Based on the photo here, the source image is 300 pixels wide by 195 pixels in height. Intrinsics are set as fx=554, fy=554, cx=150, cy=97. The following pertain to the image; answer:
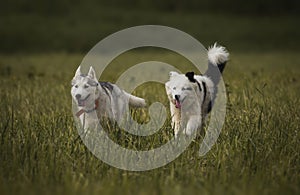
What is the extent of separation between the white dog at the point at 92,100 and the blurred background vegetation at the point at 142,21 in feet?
70.0

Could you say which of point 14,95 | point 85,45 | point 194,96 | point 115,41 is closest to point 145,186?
point 194,96

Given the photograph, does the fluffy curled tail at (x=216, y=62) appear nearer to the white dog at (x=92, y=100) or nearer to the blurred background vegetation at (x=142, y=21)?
the white dog at (x=92, y=100)

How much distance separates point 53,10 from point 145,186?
32676mm

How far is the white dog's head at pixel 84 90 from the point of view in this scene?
631 centimetres

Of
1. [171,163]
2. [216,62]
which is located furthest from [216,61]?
[171,163]

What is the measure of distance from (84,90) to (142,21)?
90.0 feet

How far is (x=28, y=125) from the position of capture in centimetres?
642

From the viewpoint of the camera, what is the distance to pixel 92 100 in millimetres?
6457

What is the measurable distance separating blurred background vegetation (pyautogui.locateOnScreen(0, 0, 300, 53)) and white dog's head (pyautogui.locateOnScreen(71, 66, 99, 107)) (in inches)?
849

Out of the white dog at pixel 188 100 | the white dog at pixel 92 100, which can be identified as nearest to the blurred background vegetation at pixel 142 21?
the white dog at pixel 92 100

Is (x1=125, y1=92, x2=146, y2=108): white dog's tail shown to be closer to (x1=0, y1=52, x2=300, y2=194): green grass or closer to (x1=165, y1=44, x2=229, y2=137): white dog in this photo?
(x1=165, y1=44, x2=229, y2=137): white dog

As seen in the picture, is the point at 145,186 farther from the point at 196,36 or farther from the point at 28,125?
the point at 196,36

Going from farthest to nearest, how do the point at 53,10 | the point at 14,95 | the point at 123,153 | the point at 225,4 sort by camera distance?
1. the point at 225,4
2. the point at 53,10
3. the point at 14,95
4. the point at 123,153

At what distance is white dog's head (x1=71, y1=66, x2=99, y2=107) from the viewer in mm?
6309
